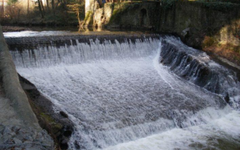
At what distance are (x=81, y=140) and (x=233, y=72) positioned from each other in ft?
24.3

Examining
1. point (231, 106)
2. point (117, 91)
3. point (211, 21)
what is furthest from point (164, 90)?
point (211, 21)

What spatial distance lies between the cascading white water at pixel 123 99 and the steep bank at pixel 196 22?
2.92 meters

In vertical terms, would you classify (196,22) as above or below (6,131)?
above

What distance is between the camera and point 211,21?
43.9 feet

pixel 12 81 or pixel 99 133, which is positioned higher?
pixel 12 81

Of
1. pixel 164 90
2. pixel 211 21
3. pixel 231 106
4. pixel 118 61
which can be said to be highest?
pixel 211 21

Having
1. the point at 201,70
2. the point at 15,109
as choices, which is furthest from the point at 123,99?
the point at 201,70

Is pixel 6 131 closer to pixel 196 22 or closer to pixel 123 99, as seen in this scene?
pixel 123 99

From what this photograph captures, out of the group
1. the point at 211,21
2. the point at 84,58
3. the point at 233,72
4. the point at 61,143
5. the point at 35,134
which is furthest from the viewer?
the point at 211,21

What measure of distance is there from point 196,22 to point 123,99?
28.5ft

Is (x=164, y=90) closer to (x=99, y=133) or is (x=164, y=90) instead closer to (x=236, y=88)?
(x=236, y=88)

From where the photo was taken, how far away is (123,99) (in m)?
8.02

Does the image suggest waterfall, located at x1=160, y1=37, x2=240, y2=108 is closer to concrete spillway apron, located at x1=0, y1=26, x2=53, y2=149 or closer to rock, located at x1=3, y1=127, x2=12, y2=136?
concrete spillway apron, located at x1=0, y1=26, x2=53, y2=149

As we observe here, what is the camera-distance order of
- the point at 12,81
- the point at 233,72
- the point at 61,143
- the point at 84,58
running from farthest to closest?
the point at 84,58 → the point at 233,72 → the point at 12,81 → the point at 61,143
